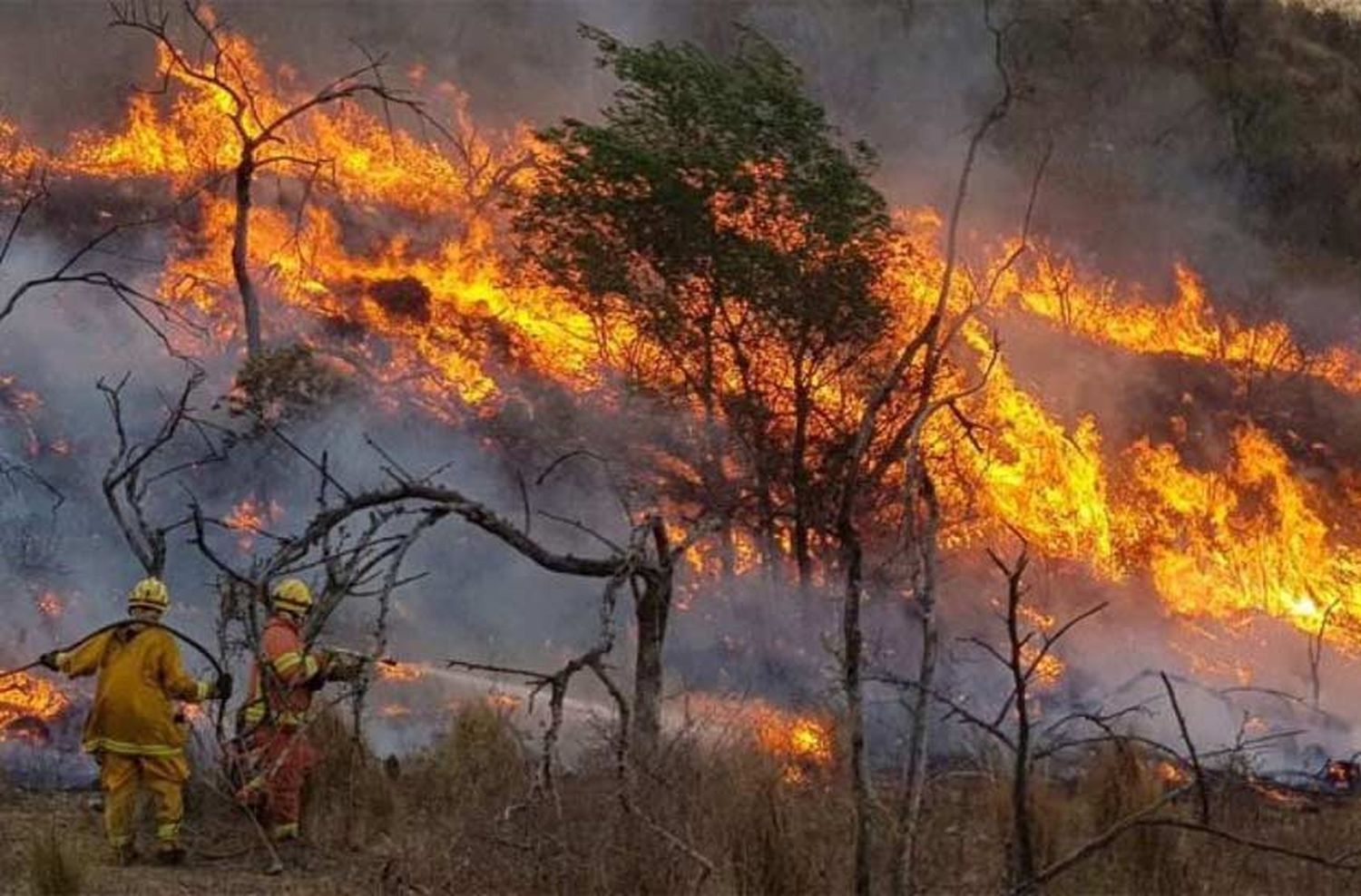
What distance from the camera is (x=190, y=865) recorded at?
26.5ft

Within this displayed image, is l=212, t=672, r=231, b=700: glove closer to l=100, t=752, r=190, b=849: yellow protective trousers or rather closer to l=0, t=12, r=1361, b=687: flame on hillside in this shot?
l=100, t=752, r=190, b=849: yellow protective trousers

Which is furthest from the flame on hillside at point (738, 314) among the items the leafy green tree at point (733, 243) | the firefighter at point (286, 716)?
the firefighter at point (286, 716)

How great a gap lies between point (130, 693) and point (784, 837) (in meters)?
3.78

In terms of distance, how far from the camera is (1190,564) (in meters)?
21.3

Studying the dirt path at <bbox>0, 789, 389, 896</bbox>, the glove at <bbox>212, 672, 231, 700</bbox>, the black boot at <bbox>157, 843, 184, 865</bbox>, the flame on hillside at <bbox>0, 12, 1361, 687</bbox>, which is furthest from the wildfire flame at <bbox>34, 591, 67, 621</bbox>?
the glove at <bbox>212, 672, 231, 700</bbox>

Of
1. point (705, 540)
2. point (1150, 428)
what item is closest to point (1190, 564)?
point (1150, 428)

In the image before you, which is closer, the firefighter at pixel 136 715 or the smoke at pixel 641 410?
the firefighter at pixel 136 715

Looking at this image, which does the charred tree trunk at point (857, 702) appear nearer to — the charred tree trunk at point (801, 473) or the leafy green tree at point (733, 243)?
the leafy green tree at point (733, 243)

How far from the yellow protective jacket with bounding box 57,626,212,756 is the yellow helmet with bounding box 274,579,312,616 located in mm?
599

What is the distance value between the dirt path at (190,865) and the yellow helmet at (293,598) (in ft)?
4.68

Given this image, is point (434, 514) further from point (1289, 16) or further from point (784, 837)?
point (1289, 16)

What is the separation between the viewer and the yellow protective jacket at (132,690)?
7.88 metres

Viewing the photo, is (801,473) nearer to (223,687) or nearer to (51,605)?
(51,605)

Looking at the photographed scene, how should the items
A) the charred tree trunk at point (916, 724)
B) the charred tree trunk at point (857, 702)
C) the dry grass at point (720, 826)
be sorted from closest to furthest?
the charred tree trunk at point (916, 724) → the charred tree trunk at point (857, 702) → the dry grass at point (720, 826)
